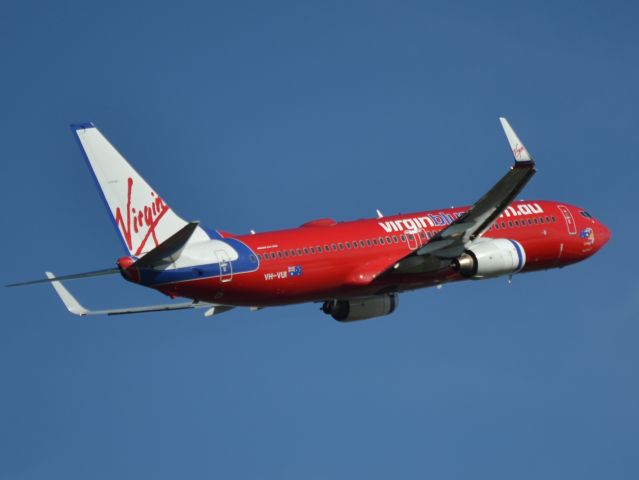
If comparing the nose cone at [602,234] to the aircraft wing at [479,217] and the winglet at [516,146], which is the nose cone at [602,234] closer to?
the aircraft wing at [479,217]

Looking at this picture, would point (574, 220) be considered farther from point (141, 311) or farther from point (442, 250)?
point (141, 311)

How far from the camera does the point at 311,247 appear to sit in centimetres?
6819

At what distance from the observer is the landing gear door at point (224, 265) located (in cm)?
6525

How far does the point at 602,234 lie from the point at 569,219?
3.06 meters

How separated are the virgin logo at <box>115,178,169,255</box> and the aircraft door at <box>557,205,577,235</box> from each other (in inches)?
939

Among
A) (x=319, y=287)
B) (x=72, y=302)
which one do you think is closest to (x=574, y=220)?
(x=319, y=287)

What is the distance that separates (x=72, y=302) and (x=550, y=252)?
82.7ft

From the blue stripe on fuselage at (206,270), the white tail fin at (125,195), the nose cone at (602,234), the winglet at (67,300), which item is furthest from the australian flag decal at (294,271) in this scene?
the nose cone at (602,234)

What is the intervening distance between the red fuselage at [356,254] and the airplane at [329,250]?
5 cm

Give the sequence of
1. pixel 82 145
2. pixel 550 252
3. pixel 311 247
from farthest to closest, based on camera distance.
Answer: pixel 550 252
pixel 311 247
pixel 82 145

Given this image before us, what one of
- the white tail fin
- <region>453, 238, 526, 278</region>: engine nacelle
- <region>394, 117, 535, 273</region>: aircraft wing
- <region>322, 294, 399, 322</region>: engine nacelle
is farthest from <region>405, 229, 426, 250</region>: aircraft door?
the white tail fin

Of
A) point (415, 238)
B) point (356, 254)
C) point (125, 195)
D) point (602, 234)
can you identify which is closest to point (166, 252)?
point (125, 195)

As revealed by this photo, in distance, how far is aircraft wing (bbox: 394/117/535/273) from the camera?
2537 inches

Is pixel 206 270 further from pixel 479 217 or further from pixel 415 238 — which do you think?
pixel 479 217
